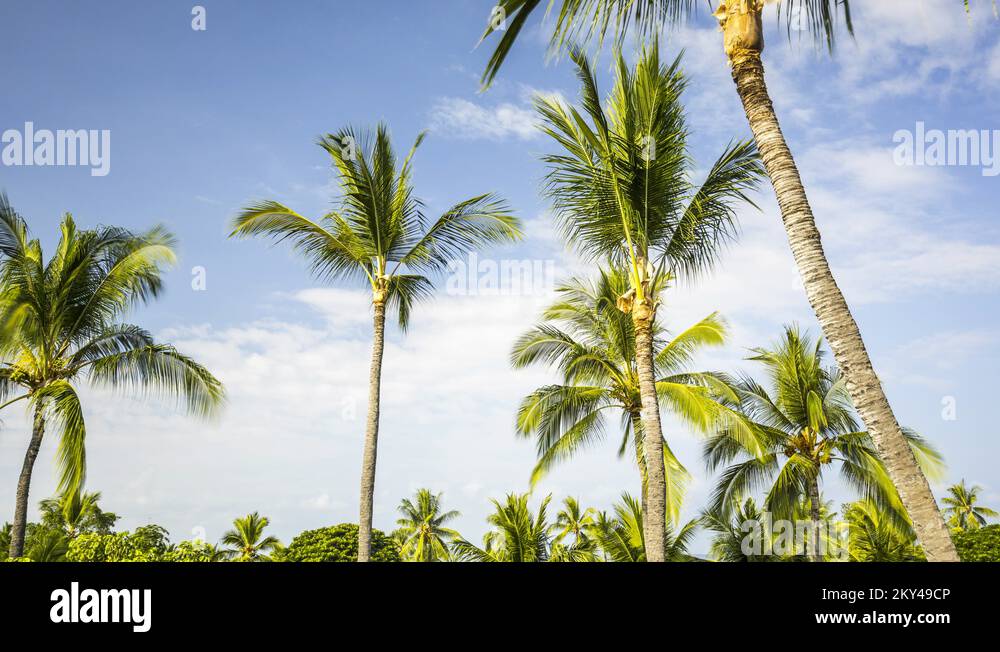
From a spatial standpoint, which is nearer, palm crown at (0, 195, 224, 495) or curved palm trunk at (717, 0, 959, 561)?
curved palm trunk at (717, 0, 959, 561)

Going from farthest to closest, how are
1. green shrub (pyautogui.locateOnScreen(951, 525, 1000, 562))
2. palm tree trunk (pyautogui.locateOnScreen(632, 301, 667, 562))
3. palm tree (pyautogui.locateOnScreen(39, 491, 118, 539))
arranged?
1. palm tree (pyautogui.locateOnScreen(39, 491, 118, 539))
2. green shrub (pyautogui.locateOnScreen(951, 525, 1000, 562))
3. palm tree trunk (pyautogui.locateOnScreen(632, 301, 667, 562))

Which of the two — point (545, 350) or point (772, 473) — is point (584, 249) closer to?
point (545, 350)

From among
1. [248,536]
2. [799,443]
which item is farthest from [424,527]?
[799,443]

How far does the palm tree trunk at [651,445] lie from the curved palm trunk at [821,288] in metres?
5.57

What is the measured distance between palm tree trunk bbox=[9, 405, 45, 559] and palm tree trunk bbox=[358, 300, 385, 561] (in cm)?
697

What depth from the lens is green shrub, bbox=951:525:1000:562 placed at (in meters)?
17.3

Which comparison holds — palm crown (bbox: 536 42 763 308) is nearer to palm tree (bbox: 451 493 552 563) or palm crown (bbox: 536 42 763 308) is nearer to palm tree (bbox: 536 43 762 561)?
palm tree (bbox: 536 43 762 561)

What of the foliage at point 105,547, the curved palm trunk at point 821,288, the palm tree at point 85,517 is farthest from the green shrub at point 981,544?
the palm tree at point 85,517

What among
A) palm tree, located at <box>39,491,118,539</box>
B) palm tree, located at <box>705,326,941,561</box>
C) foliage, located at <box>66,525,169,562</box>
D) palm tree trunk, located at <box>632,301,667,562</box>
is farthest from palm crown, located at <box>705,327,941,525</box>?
palm tree, located at <box>39,491,118,539</box>

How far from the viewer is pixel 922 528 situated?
185 inches

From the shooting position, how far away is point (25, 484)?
1508 cm

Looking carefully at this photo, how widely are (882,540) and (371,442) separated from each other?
14.6m
